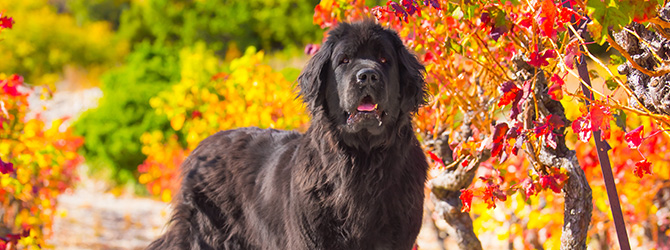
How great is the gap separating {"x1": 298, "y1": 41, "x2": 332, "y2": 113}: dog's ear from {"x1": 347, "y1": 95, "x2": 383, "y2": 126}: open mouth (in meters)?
0.24

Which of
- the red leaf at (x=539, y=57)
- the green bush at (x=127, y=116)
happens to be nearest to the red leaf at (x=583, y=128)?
the red leaf at (x=539, y=57)

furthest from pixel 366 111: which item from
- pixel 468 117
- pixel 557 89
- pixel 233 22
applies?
pixel 233 22

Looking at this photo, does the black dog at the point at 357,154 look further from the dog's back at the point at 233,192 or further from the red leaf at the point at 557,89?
the red leaf at the point at 557,89

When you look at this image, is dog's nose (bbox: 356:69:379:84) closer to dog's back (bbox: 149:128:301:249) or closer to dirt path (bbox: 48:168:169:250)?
dog's back (bbox: 149:128:301:249)

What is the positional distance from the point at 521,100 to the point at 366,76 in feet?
1.94

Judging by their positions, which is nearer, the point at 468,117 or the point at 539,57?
the point at 539,57

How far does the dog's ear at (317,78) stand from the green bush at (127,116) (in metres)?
7.40

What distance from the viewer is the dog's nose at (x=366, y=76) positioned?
246cm

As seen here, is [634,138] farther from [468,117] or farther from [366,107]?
[468,117]

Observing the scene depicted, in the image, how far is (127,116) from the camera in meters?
10.0

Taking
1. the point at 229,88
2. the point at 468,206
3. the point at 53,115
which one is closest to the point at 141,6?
the point at 53,115

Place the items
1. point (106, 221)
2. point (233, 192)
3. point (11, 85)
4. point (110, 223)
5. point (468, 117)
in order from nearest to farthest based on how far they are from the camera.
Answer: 1. point (468, 117)
2. point (233, 192)
3. point (11, 85)
4. point (110, 223)
5. point (106, 221)

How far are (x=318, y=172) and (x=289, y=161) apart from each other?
1.04 feet

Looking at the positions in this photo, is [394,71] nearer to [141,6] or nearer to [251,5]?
[251,5]
